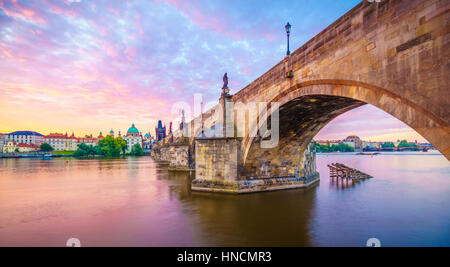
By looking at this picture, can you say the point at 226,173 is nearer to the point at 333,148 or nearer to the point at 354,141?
the point at 333,148

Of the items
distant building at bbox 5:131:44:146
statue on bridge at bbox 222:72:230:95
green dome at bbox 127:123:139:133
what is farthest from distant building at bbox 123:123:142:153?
statue on bridge at bbox 222:72:230:95

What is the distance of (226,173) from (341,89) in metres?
8.25

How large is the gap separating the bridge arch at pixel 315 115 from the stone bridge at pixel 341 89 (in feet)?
0.06

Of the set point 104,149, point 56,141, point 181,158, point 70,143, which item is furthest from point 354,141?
point 56,141

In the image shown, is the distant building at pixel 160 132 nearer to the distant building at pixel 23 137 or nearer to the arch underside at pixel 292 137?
the distant building at pixel 23 137

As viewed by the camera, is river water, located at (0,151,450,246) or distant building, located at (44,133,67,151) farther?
distant building, located at (44,133,67,151)

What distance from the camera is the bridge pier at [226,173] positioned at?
12.6m

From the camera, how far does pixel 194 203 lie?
11.3 m

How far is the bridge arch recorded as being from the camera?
12.8 feet

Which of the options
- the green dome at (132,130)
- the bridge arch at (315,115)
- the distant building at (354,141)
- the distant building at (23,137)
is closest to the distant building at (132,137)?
the green dome at (132,130)

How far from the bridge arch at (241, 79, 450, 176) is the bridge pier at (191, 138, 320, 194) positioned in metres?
0.40

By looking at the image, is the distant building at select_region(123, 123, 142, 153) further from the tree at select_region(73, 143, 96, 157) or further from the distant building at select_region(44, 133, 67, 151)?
the tree at select_region(73, 143, 96, 157)
